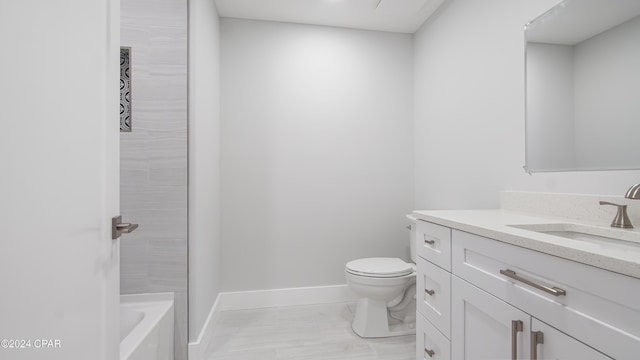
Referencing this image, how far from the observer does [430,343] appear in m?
1.34

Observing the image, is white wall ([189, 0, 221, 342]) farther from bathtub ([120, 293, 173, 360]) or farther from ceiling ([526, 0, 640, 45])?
ceiling ([526, 0, 640, 45])

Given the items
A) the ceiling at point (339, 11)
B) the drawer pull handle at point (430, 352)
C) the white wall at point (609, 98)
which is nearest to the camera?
the white wall at point (609, 98)

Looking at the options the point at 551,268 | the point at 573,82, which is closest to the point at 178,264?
the point at 551,268

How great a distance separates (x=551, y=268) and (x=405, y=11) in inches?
85.5

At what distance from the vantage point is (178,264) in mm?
1598

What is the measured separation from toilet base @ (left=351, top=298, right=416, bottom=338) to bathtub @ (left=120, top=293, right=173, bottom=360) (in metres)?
1.18

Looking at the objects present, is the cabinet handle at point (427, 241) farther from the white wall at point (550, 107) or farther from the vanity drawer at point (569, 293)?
the white wall at point (550, 107)

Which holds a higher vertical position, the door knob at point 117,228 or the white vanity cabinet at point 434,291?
the door knob at point 117,228

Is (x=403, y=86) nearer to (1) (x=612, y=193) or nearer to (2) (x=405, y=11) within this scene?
(2) (x=405, y=11)

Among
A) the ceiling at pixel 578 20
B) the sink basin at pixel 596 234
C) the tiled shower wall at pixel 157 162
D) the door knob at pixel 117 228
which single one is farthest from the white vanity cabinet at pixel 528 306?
the tiled shower wall at pixel 157 162

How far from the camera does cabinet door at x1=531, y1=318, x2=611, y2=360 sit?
25.6 inches

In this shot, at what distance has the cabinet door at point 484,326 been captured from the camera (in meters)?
0.82

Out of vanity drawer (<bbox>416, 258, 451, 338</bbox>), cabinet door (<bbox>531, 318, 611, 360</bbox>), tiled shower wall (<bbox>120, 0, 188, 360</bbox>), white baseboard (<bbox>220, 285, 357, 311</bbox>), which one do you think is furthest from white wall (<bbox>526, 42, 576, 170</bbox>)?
tiled shower wall (<bbox>120, 0, 188, 360</bbox>)

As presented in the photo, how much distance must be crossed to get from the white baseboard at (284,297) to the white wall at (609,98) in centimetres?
192
